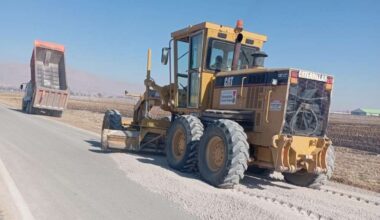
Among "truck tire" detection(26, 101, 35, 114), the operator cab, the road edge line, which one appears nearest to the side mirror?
the operator cab

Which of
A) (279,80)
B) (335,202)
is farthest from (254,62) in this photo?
(335,202)

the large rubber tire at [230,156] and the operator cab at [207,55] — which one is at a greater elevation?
the operator cab at [207,55]

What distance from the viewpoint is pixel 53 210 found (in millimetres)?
5773

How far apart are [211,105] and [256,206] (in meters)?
3.97

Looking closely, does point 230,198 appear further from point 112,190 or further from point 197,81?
point 197,81

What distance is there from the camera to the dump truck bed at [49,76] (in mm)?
26109

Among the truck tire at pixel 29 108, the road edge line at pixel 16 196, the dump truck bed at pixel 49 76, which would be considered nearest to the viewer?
the road edge line at pixel 16 196

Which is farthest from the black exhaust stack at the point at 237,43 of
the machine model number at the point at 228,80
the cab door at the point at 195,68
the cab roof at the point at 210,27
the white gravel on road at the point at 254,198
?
the white gravel on road at the point at 254,198

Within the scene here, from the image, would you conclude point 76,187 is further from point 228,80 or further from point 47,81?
point 47,81

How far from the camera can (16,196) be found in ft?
20.8

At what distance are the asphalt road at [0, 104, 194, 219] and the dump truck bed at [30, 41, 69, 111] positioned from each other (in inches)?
604

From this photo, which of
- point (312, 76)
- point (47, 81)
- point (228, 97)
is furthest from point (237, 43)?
point (47, 81)

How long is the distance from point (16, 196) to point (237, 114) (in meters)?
4.44

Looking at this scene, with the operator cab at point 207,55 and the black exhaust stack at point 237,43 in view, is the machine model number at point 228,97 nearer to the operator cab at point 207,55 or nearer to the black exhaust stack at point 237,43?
the operator cab at point 207,55
